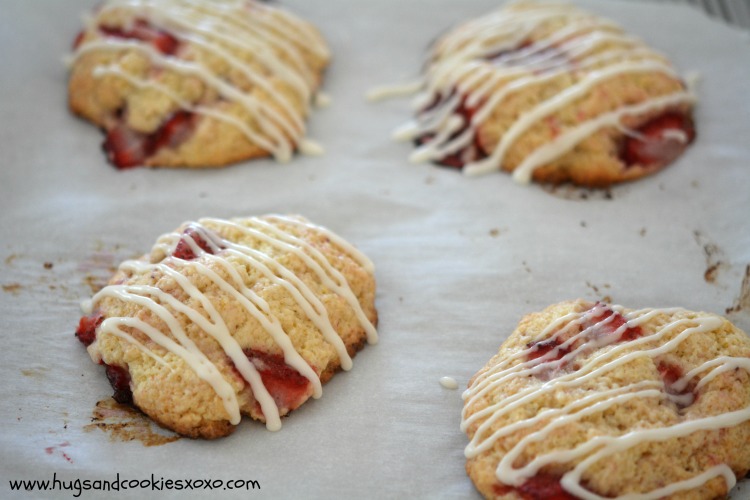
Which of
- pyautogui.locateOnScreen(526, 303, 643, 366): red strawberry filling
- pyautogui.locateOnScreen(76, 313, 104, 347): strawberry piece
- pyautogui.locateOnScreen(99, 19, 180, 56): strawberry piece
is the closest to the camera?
pyautogui.locateOnScreen(526, 303, 643, 366): red strawberry filling

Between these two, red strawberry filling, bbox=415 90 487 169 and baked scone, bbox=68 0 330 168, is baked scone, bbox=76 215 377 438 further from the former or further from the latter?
red strawberry filling, bbox=415 90 487 169

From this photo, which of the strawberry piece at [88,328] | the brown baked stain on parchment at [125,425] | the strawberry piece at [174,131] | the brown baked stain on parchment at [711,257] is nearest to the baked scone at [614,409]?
the brown baked stain on parchment at [711,257]

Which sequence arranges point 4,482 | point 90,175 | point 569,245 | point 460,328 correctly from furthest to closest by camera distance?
1. point 90,175
2. point 569,245
3. point 460,328
4. point 4,482

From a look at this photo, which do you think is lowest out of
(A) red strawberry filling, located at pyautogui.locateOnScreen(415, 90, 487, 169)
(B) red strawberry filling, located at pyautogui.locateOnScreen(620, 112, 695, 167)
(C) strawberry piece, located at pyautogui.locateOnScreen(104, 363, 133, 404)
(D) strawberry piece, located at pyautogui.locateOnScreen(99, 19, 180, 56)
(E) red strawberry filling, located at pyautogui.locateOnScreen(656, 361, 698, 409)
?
(C) strawberry piece, located at pyautogui.locateOnScreen(104, 363, 133, 404)

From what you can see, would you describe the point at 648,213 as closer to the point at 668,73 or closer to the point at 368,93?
the point at 668,73

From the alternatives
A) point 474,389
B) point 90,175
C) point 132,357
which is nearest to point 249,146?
point 90,175

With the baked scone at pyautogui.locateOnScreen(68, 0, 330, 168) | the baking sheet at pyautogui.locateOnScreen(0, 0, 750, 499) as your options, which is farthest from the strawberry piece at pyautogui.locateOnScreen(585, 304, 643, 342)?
the baked scone at pyautogui.locateOnScreen(68, 0, 330, 168)
